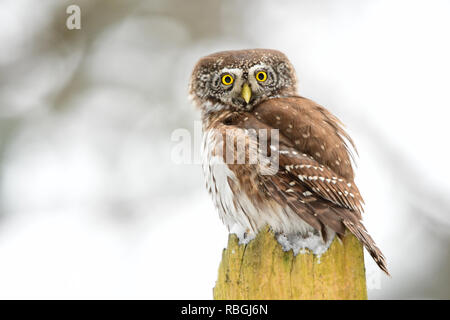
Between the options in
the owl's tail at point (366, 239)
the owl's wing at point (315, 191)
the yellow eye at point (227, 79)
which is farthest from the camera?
the yellow eye at point (227, 79)

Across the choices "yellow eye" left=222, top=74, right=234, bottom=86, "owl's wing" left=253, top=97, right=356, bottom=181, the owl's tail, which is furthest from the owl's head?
the owl's tail

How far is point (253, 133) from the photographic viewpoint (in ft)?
11.0

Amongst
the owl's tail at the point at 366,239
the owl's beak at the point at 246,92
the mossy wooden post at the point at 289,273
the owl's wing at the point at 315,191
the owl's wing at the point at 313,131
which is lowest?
the mossy wooden post at the point at 289,273

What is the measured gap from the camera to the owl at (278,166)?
288 cm

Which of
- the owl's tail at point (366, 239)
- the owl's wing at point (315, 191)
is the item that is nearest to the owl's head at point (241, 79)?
the owl's wing at point (315, 191)

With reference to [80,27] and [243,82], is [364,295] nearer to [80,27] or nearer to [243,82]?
[243,82]

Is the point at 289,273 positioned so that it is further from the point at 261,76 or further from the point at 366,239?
the point at 261,76

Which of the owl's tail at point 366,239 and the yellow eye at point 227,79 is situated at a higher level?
the yellow eye at point 227,79

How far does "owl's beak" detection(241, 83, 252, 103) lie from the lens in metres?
3.73

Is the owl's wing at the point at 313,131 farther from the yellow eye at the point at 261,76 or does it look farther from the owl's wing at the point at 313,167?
the yellow eye at the point at 261,76

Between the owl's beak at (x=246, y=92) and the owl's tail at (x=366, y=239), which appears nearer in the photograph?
the owl's tail at (x=366, y=239)
